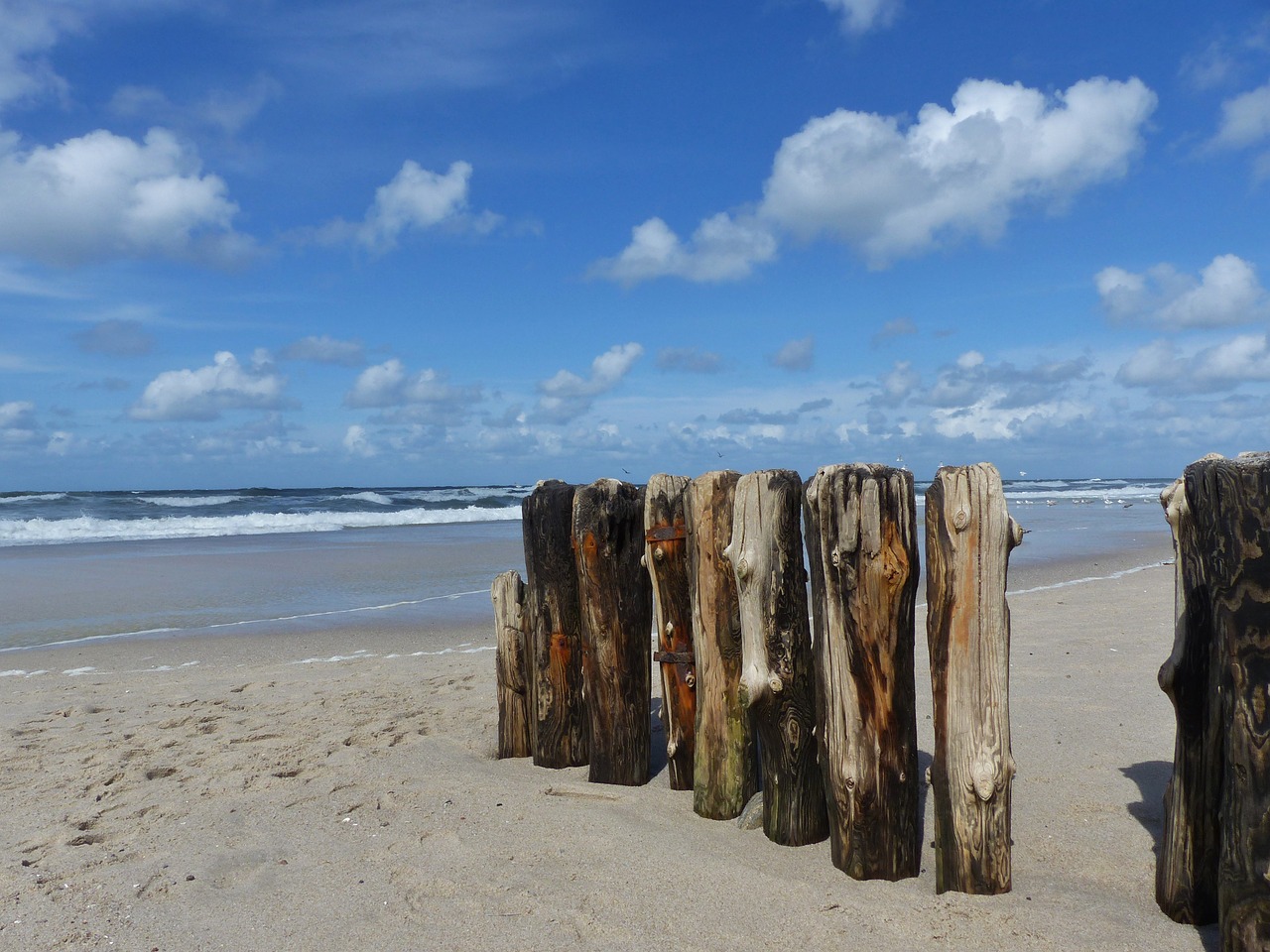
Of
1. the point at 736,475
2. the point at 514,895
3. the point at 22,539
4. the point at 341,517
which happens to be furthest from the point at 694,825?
the point at 341,517

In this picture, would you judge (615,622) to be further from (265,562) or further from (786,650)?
(265,562)

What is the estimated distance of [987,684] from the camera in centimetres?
306

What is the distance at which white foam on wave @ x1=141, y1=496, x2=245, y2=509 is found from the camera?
40934 mm

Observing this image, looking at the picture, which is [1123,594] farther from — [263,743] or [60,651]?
[60,651]

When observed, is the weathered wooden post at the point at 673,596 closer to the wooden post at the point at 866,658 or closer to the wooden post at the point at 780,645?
the wooden post at the point at 780,645

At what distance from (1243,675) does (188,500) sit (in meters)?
46.7

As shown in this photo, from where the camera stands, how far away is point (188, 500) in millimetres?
43188

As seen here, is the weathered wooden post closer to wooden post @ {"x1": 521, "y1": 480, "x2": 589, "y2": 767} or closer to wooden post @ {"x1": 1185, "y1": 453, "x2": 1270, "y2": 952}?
wooden post @ {"x1": 521, "y1": 480, "x2": 589, "y2": 767}

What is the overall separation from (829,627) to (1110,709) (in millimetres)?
3431

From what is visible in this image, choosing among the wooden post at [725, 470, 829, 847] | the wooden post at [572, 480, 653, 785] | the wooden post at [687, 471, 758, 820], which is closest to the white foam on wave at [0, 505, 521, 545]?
the wooden post at [572, 480, 653, 785]

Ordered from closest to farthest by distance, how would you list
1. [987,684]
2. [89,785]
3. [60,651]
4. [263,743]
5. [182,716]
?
[987,684] → [89,785] → [263,743] → [182,716] → [60,651]

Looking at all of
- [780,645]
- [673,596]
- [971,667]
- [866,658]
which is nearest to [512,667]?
[673,596]

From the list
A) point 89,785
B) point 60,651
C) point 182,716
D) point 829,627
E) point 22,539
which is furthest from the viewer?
point 22,539

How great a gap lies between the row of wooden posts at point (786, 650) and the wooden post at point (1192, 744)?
1.65 ft
